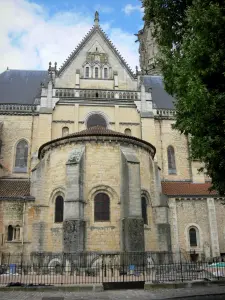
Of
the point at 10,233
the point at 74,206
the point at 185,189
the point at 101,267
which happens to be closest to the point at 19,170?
the point at 10,233

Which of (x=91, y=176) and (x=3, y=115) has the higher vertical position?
(x=3, y=115)

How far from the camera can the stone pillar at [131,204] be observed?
18.7 meters

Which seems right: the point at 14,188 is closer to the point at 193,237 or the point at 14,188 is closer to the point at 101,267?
the point at 101,267

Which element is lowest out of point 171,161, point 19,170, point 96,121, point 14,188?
point 14,188

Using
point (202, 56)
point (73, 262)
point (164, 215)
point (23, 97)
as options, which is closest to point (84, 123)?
point (23, 97)

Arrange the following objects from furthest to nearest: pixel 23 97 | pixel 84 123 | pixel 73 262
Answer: pixel 23 97, pixel 84 123, pixel 73 262

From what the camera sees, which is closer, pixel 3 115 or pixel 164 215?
pixel 164 215

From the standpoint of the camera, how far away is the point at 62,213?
21.1 meters

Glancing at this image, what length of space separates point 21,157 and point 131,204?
1373 centimetres

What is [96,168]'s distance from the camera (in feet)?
69.5

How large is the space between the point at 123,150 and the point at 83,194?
3.93m

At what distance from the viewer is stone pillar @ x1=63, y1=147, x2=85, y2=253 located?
1848 centimetres

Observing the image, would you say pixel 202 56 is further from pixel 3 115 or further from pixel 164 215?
pixel 3 115

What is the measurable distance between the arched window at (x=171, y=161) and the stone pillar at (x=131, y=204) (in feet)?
31.5
